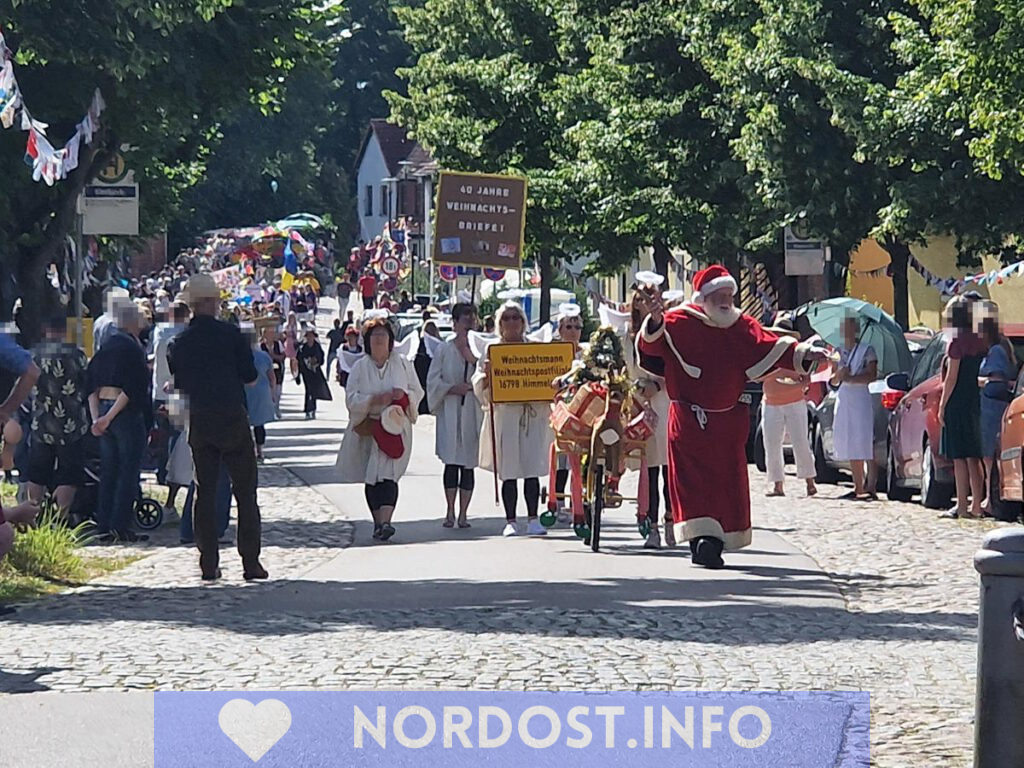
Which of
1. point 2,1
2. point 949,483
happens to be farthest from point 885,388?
point 2,1

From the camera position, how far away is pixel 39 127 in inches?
662

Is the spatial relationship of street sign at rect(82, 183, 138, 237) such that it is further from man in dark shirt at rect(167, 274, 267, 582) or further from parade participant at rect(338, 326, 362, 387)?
man in dark shirt at rect(167, 274, 267, 582)

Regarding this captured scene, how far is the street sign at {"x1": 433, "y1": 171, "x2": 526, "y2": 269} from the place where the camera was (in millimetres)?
36156

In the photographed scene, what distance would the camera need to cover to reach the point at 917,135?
27906 mm

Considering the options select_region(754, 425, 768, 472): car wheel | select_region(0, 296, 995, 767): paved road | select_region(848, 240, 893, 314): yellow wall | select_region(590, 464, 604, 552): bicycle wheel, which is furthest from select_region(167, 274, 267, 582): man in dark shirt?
select_region(848, 240, 893, 314): yellow wall

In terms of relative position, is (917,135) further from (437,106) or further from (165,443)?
(437,106)

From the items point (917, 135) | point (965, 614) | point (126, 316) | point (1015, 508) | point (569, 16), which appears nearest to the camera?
point (965, 614)

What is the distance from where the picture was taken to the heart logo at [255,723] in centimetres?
796

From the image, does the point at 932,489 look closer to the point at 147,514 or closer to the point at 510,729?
the point at 147,514

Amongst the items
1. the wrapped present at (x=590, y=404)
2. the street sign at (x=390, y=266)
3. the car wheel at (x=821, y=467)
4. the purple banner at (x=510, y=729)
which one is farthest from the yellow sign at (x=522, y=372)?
the street sign at (x=390, y=266)

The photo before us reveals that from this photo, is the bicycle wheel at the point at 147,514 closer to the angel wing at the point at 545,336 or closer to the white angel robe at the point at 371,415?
the white angel robe at the point at 371,415

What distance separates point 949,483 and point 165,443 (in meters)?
6.77

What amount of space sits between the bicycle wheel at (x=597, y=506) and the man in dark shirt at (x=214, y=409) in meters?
2.52

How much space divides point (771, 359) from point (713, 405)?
1.50 feet
